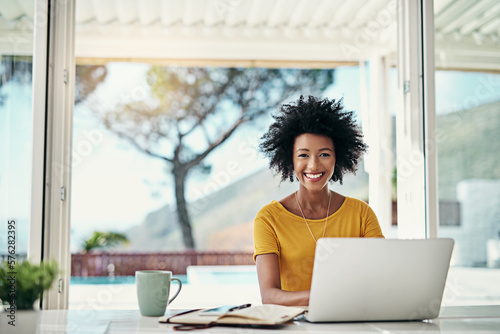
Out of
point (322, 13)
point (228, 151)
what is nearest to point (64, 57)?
point (322, 13)

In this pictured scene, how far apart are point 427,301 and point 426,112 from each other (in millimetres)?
1655

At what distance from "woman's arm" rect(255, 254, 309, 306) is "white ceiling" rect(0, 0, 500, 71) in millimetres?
2845

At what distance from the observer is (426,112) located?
2654 millimetres

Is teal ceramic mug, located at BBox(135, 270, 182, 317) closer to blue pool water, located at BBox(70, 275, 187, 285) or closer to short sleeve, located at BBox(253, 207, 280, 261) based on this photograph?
short sleeve, located at BBox(253, 207, 280, 261)

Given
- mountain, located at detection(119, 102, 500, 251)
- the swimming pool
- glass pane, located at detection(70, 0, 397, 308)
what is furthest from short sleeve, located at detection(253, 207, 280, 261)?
the swimming pool

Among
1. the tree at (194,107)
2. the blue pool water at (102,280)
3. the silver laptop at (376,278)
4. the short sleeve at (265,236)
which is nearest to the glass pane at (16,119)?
the short sleeve at (265,236)

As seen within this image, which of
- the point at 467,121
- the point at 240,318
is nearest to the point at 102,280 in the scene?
the point at 467,121

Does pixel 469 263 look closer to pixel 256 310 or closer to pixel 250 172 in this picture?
pixel 256 310

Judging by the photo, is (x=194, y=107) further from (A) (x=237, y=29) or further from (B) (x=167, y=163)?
(A) (x=237, y=29)

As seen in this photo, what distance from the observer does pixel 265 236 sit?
69.1 inches

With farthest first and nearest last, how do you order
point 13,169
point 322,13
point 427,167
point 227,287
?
point 227,287
point 322,13
point 427,167
point 13,169

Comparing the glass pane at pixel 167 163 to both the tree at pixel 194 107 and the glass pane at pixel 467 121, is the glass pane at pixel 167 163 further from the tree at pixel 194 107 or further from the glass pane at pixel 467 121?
the glass pane at pixel 467 121

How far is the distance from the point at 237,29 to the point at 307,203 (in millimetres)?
3118

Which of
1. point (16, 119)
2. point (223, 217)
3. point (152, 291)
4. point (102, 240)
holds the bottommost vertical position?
point (102, 240)
